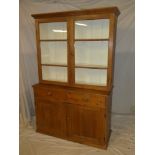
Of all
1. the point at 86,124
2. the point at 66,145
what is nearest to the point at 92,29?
the point at 86,124

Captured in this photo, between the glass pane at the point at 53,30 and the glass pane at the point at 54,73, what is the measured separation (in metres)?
0.49

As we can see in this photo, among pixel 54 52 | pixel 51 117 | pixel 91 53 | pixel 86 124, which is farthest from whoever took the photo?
pixel 54 52

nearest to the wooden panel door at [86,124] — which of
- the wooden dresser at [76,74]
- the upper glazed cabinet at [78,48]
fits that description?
the wooden dresser at [76,74]

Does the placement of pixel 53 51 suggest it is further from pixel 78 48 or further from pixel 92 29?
pixel 92 29

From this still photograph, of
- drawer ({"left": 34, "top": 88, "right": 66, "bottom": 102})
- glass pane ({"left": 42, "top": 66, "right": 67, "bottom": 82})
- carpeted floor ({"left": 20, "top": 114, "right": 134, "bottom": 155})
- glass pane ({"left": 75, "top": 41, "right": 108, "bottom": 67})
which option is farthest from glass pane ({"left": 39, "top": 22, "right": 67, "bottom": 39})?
carpeted floor ({"left": 20, "top": 114, "right": 134, "bottom": 155})

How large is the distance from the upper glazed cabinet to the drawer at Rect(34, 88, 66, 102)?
17 cm

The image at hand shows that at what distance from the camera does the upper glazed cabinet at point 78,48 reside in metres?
2.53

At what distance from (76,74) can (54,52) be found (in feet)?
1.77

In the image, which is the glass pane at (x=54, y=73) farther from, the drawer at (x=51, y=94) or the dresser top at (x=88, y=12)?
the dresser top at (x=88, y=12)

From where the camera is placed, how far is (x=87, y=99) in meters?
2.56
